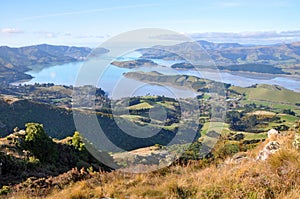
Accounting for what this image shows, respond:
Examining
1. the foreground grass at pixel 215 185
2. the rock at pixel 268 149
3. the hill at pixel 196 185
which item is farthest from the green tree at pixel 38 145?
the rock at pixel 268 149

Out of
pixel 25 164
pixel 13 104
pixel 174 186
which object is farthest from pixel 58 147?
pixel 13 104

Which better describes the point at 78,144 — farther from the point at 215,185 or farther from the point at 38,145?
the point at 215,185

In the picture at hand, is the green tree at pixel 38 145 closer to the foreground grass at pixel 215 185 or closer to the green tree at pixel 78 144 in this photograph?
the green tree at pixel 78 144

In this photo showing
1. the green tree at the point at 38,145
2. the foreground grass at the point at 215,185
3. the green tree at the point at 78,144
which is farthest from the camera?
the green tree at the point at 78,144

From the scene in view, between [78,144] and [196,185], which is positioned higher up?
[196,185]

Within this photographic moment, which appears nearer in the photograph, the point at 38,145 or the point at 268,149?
the point at 268,149

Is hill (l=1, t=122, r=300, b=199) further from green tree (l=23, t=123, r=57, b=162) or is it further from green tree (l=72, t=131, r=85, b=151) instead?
green tree (l=72, t=131, r=85, b=151)

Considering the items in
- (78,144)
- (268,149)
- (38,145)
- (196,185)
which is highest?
(196,185)

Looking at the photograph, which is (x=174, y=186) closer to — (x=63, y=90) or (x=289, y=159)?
(x=289, y=159)

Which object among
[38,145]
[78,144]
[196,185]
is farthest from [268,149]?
[78,144]
